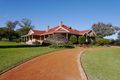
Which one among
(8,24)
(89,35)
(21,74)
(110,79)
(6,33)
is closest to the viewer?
(110,79)

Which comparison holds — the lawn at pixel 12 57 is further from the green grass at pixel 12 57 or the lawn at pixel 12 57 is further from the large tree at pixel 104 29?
the large tree at pixel 104 29

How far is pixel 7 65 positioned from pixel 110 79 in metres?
7.60

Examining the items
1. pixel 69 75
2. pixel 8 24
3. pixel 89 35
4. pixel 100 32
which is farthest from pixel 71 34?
pixel 8 24

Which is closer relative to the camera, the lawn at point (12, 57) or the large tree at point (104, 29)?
the lawn at point (12, 57)

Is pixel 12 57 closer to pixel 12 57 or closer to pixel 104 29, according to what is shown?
pixel 12 57

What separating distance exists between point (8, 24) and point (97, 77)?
91.4 meters

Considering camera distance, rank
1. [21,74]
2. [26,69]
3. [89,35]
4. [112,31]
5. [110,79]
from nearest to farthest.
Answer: [110,79], [21,74], [26,69], [89,35], [112,31]

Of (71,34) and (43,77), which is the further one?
(71,34)

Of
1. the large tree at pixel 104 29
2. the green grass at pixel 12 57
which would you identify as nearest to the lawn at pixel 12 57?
the green grass at pixel 12 57

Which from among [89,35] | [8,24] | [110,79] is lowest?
[110,79]

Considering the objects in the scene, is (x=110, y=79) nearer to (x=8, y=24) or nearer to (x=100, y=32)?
(x=100, y=32)

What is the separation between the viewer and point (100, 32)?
80.9m

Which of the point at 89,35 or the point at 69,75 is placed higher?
the point at 89,35

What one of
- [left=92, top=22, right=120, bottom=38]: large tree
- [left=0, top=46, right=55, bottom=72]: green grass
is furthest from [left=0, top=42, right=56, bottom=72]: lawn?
[left=92, top=22, right=120, bottom=38]: large tree
